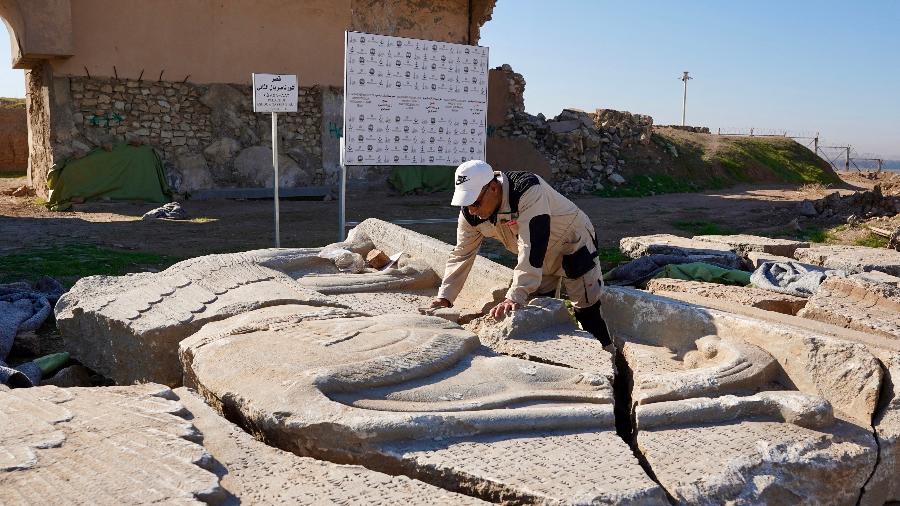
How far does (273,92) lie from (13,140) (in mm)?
13949

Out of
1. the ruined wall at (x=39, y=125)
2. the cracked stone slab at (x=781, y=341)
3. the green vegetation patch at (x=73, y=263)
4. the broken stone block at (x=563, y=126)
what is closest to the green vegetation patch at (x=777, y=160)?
the broken stone block at (x=563, y=126)

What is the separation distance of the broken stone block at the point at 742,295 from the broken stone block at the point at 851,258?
1.55 meters

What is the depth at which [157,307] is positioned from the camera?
4.19 metres

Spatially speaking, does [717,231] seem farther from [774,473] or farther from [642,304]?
[774,473]

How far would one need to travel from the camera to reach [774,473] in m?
2.84

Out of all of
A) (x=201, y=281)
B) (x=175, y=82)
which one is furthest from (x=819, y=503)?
(x=175, y=82)

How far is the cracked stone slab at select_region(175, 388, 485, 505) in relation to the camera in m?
2.48

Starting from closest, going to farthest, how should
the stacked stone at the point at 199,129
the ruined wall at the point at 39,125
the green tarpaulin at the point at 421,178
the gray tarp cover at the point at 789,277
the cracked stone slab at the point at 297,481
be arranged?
the cracked stone slab at the point at 297,481, the gray tarp cover at the point at 789,277, the ruined wall at the point at 39,125, the stacked stone at the point at 199,129, the green tarpaulin at the point at 421,178

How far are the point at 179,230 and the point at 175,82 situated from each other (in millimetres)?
3863

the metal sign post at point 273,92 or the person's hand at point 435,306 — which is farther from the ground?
the metal sign post at point 273,92

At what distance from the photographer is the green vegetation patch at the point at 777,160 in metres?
18.9

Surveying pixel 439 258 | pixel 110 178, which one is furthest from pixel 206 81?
pixel 439 258

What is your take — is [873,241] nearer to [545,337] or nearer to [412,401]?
[545,337]

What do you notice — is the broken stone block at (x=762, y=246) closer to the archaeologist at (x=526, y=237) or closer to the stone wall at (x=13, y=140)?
the archaeologist at (x=526, y=237)
